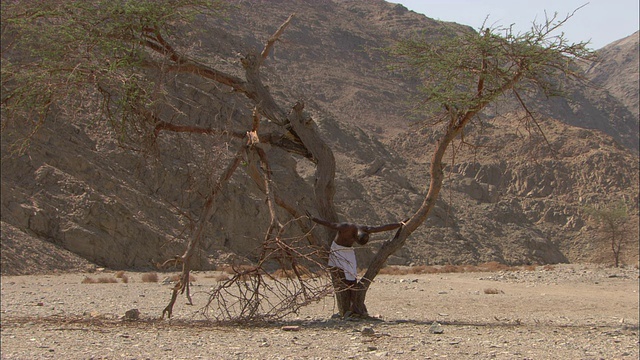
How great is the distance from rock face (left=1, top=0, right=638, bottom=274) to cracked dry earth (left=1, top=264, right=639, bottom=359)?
156 cm

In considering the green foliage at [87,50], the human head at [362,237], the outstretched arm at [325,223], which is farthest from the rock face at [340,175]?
the human head at [362,237]

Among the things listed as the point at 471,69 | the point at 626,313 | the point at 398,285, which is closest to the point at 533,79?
the point at 471,69

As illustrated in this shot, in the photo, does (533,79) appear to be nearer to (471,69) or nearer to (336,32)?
(471,69)

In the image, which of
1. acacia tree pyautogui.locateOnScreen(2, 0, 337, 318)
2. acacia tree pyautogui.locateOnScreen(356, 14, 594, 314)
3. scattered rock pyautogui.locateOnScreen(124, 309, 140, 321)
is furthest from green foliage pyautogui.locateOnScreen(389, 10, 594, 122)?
scattered rock pyautogui.locateOnScreen(124, 309, 140, 321)

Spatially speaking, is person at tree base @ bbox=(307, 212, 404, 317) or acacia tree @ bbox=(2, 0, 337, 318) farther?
person at tree base @ bbox=(307, 212, 404, 317)

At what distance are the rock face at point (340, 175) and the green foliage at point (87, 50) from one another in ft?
3.96

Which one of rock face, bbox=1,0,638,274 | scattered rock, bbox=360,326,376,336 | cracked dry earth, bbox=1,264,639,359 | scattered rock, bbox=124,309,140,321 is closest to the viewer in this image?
cracked dry earth, bbox=1,264,639,359

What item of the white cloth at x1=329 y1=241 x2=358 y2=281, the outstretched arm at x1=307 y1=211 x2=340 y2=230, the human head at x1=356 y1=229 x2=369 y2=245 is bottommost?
the white cloth at x1=329 y1=241 x2=358 y2=281

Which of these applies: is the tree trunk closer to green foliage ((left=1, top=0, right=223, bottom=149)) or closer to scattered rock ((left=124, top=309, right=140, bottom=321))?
scattered rock ((left=124, top=309, right=140, bottom=321))

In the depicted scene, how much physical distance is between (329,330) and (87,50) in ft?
16.5

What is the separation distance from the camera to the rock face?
23984mm

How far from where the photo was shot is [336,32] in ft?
232

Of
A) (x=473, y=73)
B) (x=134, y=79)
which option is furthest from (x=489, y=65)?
(x=134, y=79)

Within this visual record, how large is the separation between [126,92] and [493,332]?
17.6 ft
